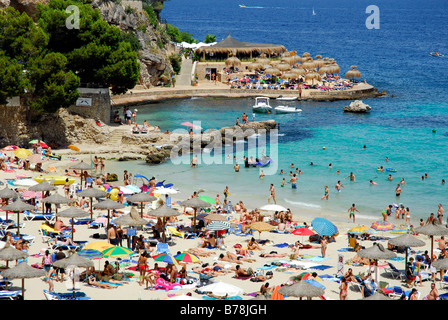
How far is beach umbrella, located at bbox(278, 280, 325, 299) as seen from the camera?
52.1 ft

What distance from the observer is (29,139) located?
38.0m

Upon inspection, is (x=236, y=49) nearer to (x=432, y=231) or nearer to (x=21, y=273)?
(x=432, y=231)

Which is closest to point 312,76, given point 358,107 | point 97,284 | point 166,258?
point 358,107

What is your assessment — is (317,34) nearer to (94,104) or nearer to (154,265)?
(94,104)

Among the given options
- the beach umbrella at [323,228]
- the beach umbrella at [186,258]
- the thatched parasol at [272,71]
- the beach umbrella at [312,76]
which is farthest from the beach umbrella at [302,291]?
the thatched parasol at [272,71]

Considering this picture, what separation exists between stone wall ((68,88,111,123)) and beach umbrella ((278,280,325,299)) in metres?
27.5

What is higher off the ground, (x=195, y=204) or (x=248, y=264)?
(x=195, y=204)

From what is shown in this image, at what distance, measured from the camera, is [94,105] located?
136 ft

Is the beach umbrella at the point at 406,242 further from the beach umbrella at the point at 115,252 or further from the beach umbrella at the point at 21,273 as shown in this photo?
the beach umbrella at the point at 21,273

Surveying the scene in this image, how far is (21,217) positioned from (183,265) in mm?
8620

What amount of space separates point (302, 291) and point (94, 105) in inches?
1107

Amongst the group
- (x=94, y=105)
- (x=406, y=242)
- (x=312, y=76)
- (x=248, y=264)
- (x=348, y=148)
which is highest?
(x=312, y=76)

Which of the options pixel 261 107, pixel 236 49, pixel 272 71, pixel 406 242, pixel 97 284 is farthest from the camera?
pixel 236 49
